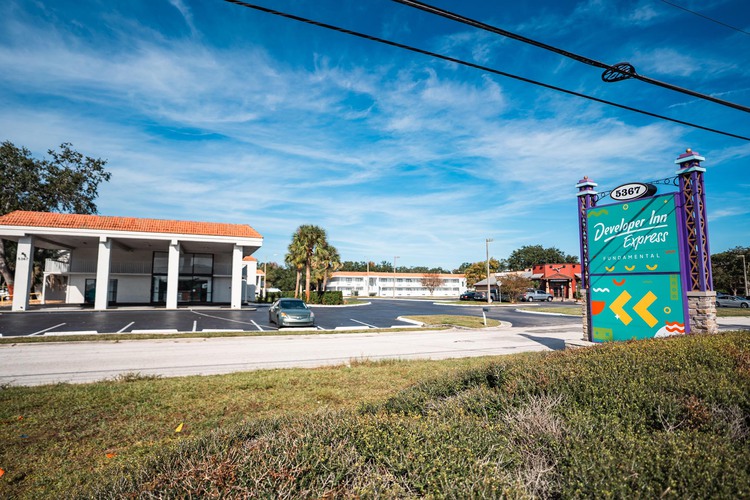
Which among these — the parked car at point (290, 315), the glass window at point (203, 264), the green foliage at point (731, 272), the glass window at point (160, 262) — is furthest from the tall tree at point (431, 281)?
the parked car at point (290, 315)

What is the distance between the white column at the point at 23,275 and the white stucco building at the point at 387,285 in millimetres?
64746

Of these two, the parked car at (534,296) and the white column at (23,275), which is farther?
the parked car at (534,296)

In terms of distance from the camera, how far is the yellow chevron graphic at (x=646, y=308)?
11117 millimetres

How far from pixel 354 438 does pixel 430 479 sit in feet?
2.85

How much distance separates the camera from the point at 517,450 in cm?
330

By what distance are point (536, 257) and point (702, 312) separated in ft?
348

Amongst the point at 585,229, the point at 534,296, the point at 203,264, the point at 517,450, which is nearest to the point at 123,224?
the point at 203,264

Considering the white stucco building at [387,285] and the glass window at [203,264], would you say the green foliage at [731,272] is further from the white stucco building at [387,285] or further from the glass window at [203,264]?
the glass window at [203,264]

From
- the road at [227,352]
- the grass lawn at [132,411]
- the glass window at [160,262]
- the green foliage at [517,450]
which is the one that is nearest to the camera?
the green foliage at [517,450]

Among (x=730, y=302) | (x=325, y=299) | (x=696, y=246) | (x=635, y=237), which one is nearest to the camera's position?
(x=696, y=246)

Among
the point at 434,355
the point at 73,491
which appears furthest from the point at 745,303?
the point at 73,491

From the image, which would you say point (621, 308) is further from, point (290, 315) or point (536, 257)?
point (536, 257)

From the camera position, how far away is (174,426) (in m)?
5.46

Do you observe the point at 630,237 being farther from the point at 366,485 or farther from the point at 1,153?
the point at 1,153
